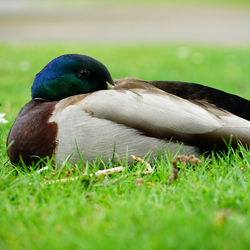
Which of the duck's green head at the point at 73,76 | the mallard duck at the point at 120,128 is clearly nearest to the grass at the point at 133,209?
the mallard duck at the point at 120,128

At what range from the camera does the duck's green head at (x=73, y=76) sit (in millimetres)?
2807

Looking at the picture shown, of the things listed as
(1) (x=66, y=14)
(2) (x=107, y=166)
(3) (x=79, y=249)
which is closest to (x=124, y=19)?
(1) (x=66, y=14)

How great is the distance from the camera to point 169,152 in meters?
2.51

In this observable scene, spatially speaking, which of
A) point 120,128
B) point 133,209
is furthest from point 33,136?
point 133,209

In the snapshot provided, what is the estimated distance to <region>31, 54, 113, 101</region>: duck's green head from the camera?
2807 millimetres

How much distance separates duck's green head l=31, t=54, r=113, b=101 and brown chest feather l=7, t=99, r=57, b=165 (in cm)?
19

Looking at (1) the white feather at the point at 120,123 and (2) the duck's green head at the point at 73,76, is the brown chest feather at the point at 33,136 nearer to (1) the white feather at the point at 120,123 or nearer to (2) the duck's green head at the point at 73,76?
(1) the white feather at the point at 120,123

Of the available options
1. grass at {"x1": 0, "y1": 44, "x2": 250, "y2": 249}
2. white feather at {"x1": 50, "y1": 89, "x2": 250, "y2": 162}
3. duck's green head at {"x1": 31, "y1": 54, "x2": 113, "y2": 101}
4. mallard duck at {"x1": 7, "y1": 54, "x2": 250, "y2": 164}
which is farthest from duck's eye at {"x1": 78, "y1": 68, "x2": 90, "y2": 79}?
grass at {"x1": 0, "y1": 44, "x2": 250, "y2": 249}

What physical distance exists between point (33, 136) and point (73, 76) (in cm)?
50

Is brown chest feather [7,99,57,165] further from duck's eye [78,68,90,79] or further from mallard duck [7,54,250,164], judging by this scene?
duck's eye [78,68,90,79]

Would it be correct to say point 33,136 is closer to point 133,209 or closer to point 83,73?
point 83,73

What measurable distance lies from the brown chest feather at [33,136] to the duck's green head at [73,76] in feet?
0.61

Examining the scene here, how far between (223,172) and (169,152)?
31 cm

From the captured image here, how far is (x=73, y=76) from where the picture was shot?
2.82m
